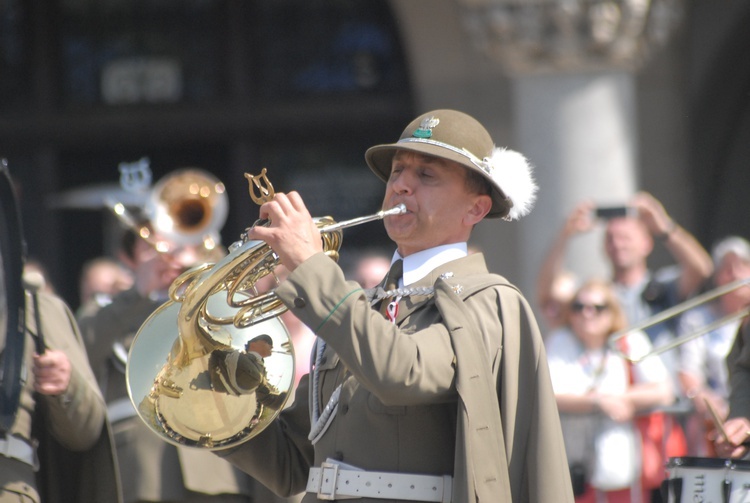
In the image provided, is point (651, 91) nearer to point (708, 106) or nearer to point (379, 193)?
point (708, 106)

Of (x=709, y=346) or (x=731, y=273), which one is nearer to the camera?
(x=709, y=346)

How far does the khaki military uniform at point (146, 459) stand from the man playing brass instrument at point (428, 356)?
72.2 inches

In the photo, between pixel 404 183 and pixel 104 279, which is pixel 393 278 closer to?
pixel 404 183

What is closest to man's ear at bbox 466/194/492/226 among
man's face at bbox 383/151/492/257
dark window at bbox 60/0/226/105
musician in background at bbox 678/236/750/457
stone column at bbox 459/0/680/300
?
man's face at bbox 383/151/492/257

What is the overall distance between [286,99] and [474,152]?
6.93 m

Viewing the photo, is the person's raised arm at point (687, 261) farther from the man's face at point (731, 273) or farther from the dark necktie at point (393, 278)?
the dark necktie at point (393, 278)

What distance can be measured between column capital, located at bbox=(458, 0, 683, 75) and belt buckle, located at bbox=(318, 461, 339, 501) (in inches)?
207

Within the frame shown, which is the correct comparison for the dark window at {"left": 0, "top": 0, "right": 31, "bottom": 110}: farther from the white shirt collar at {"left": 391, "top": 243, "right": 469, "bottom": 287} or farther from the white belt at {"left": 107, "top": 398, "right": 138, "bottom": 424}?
the white shirt collar at {"left": 391, "top": 243, "right": 469, "bottom": 287}

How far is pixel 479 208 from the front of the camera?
3924mm

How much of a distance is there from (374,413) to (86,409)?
4.83 feet

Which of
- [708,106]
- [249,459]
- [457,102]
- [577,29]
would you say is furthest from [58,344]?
[708,106]

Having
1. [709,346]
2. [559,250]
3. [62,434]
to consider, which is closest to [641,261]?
[559,250]

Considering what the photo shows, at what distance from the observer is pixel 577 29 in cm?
848

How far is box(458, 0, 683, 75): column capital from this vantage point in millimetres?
8430
